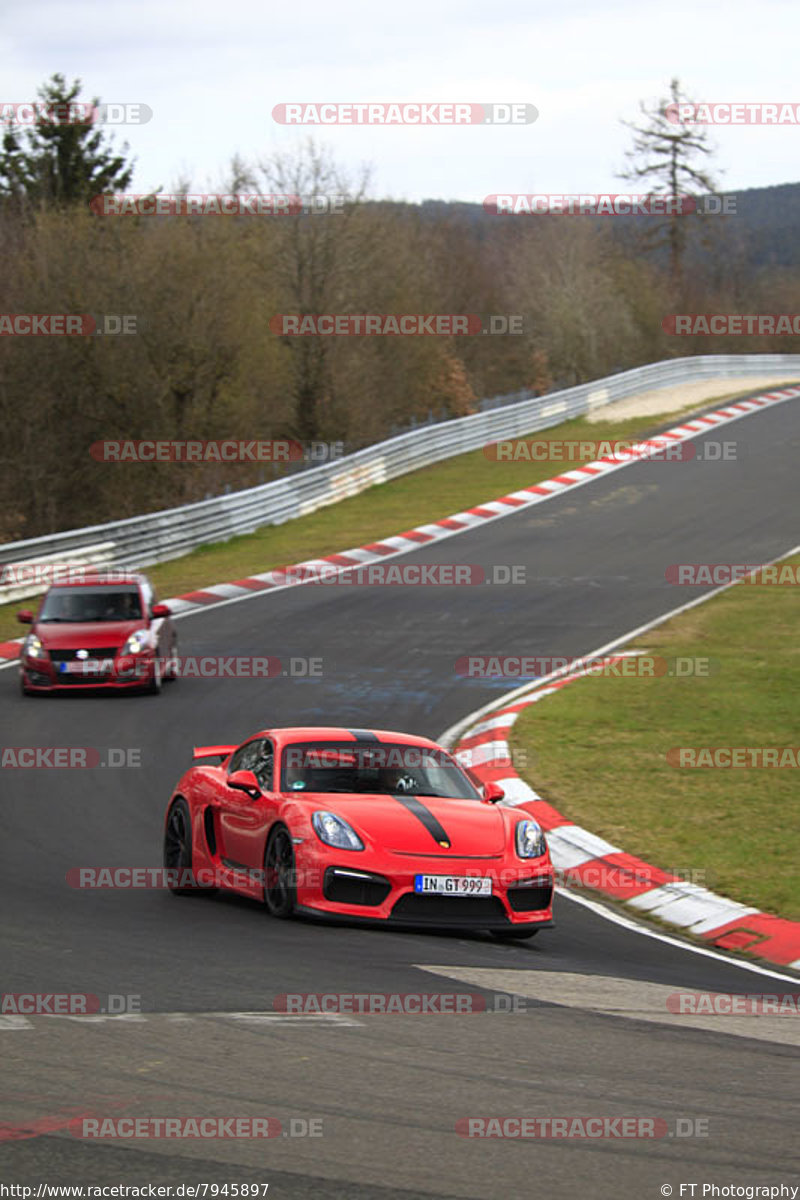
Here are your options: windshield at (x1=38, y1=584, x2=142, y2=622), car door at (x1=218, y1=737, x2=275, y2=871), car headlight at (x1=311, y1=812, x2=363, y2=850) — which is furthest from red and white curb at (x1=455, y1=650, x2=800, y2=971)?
windshield at (x1=38, y1=584, x2=142, y2=622)

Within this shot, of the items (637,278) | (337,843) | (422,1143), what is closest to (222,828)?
(337,843)

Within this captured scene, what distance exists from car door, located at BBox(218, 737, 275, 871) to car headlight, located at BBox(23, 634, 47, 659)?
332 inches

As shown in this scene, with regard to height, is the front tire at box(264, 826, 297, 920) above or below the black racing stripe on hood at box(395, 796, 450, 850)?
below

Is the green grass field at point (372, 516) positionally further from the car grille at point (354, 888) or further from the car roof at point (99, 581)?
the car grille at point (354, 888)

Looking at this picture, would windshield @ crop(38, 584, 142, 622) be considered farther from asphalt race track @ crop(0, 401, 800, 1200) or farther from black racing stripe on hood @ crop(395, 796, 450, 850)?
black racing stripe on hood @ crop(395, 796, 450, 850)

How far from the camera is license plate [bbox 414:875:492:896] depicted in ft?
30.8

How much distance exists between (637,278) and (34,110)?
30.8 m

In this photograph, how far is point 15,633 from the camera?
912 inches

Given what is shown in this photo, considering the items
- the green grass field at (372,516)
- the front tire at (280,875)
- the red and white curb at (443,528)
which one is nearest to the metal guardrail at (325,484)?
the green grass field at (372,516)

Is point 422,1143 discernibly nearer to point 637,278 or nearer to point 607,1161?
point 607,1161

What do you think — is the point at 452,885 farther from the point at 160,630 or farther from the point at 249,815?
the point at 160,630

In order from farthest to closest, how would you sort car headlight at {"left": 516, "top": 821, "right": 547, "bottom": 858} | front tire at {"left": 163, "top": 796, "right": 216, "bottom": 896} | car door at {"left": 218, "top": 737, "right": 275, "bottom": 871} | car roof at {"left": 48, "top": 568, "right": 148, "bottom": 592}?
car roof at {"left": 48, "top": 568, "right": 148, "bottom": 592}
front tire at {"left": 163, "top": 796, "right": 216, "bottom": 896}
car door at {"left": 218, "top": 737, "right": 275, "bottom": 871}
car headlight at {"left": 516, "top": 821, "right": 547, "bottom": 858}

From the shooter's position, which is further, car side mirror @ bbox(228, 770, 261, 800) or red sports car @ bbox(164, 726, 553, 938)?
car side mirror @ bbox(228, 770, 261, 800)

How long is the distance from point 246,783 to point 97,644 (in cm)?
920
